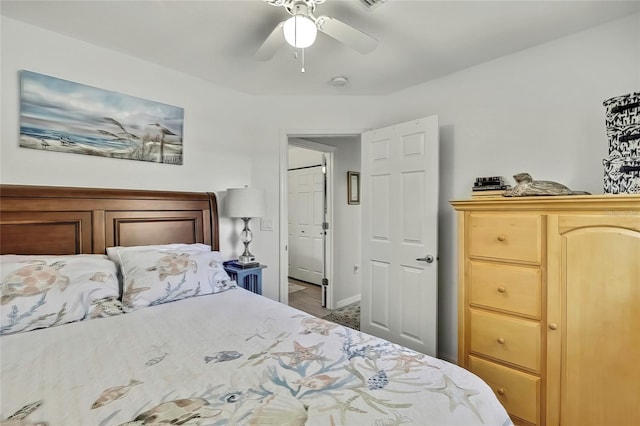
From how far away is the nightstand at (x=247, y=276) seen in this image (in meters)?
2.52

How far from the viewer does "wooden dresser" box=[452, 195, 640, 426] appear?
138cm

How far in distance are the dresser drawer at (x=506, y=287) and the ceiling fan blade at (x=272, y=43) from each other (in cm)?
176

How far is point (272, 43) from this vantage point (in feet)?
5.44

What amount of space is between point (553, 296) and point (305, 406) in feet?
4.76

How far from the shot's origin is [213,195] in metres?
2.67

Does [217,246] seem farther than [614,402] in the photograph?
Yes

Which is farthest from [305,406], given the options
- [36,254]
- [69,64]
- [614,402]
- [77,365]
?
[69,64]

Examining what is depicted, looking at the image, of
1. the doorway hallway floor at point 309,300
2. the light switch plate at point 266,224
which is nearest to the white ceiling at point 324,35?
the light switch plate at point 266,224

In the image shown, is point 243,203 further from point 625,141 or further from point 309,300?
point 625,141

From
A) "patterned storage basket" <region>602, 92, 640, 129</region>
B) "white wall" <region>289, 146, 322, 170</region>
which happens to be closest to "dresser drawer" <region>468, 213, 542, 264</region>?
"patterned storage basket" <region>602, 92, 640, 129</region>

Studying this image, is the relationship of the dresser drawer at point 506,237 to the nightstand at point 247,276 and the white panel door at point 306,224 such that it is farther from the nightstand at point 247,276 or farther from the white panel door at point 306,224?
the white panel door at point 306,224

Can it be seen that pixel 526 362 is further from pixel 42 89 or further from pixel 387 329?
pixel 42 89

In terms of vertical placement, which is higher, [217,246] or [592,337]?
[217,246]

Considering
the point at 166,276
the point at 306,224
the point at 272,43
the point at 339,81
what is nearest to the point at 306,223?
the point at 306,224
